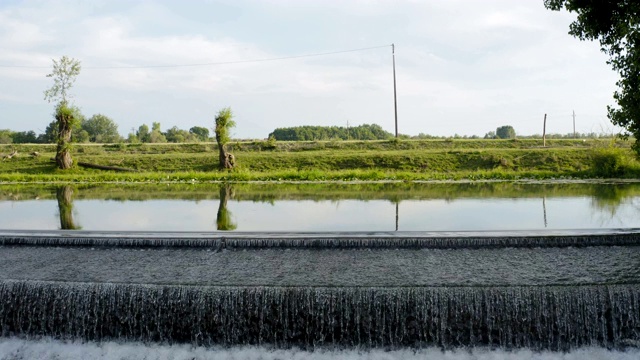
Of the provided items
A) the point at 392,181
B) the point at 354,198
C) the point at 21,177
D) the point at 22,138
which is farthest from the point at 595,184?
the point at 22,138

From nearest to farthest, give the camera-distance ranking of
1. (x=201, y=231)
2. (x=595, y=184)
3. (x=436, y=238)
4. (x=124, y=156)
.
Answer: (x=436, y=238) < (x=201, y=231) < (x=595, y=184) < (x=124, y=156)

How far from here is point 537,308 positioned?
193 inches

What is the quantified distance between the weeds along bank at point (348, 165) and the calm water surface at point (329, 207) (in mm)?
2553

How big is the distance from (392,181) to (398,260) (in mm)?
8903

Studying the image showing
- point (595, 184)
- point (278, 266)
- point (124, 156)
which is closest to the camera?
point (278, 266)

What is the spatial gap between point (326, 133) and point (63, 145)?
31.3 meters

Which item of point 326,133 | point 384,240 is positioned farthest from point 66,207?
point 326,133

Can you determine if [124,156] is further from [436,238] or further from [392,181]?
[436,238]

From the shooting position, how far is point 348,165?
19.5 m

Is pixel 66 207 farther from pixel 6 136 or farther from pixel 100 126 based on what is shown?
pixel 100 126

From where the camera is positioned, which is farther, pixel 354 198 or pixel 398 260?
pixel 354 198

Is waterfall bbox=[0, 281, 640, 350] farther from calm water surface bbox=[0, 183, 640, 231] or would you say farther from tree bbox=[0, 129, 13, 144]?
tree bbox=[0, 129, 13, 144]

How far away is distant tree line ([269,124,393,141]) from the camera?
4734cm

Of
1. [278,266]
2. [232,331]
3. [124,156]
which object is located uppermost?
[124,156]
